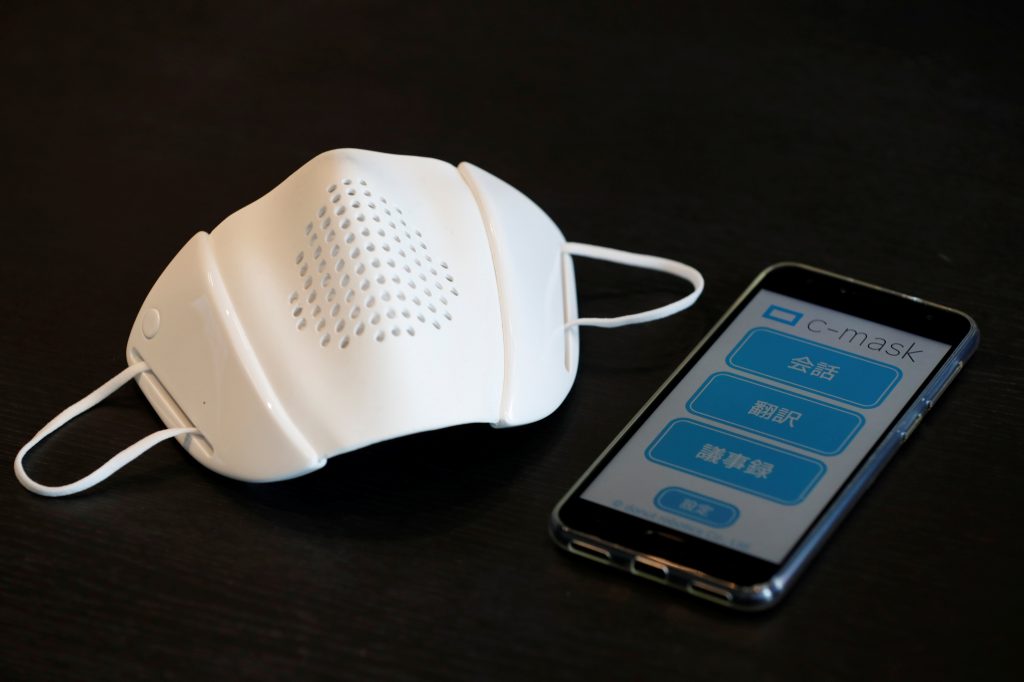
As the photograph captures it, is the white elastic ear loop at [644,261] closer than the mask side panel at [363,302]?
No

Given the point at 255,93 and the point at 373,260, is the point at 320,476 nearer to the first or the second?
the point at 373,260

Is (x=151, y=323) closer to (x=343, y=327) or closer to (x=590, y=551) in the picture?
(x=343, y=327)

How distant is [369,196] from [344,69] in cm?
34

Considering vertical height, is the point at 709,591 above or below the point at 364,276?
below

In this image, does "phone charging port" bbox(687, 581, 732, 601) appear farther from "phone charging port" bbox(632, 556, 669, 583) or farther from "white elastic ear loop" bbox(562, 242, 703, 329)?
"white elastic ear loop" bbox(562, 242, 703, 329)

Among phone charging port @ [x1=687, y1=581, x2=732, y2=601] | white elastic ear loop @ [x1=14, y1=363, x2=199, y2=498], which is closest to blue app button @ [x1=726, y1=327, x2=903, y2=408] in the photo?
phone charging port @ [x1=687, y1=581, x2=732, y2=601]

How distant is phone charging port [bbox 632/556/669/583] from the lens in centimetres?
51

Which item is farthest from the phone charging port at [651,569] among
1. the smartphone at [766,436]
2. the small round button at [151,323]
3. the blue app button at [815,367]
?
the small round button at [151,323]

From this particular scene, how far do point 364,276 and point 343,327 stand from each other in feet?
0.08

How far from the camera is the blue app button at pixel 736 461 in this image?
541 mm

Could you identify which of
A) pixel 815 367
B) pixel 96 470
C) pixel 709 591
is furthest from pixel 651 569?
pixel 96 470

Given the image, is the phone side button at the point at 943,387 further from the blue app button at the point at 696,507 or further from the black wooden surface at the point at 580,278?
the blue app button at the point at 696,507

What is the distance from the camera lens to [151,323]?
2.00 feet

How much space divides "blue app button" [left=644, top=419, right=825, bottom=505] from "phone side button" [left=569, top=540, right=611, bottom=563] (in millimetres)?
56
